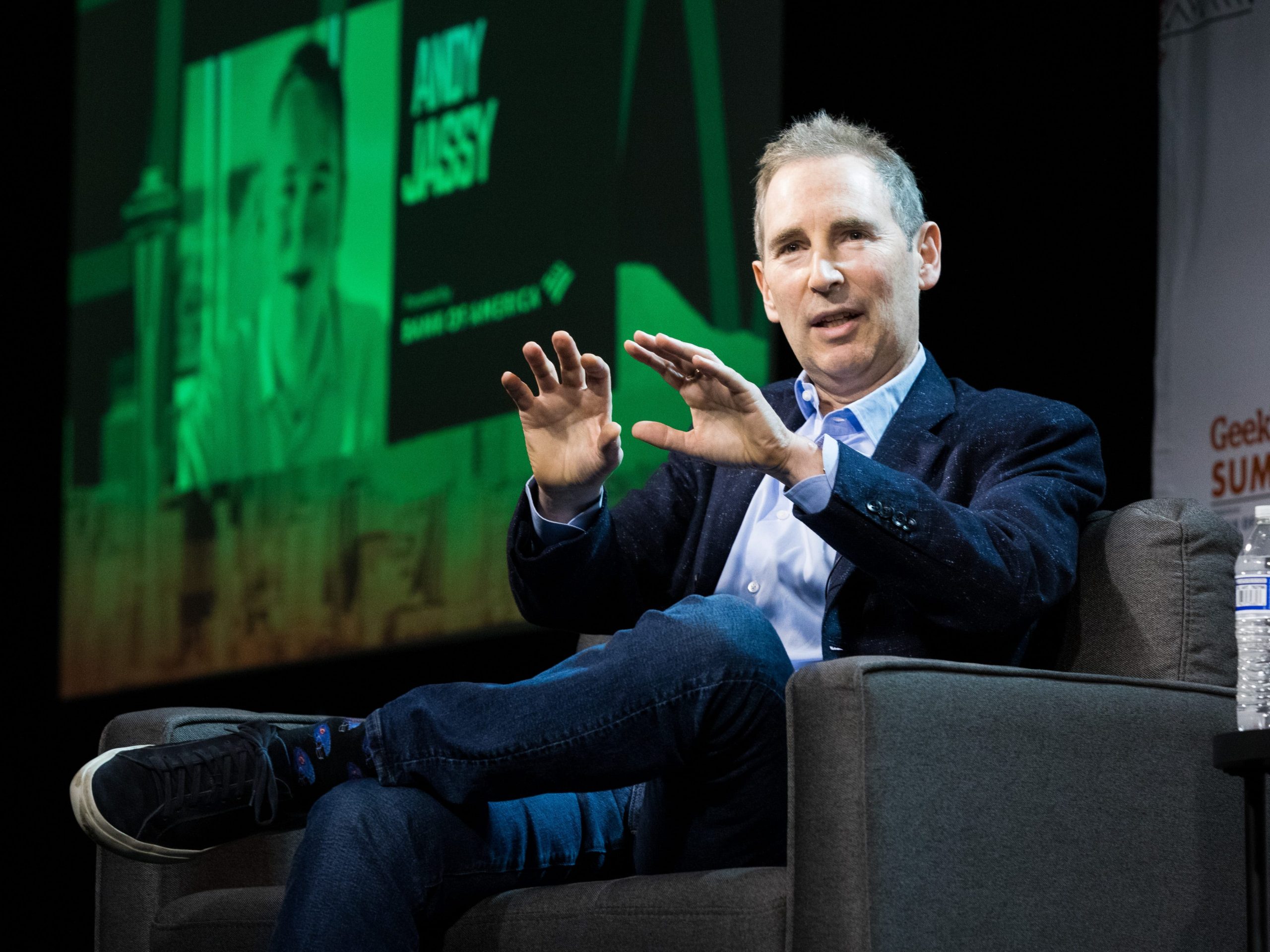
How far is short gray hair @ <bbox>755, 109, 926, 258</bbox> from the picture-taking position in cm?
199

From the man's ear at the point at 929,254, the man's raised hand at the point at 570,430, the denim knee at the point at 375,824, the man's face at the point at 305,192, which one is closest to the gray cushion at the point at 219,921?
the denim knee at the point at 375,824

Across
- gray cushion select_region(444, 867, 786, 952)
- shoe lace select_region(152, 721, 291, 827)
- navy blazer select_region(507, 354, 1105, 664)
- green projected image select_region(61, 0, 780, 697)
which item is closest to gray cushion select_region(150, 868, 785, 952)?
gray cushion select_region(444, 867, 786, 952)

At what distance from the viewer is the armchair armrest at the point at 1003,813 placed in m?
1.27

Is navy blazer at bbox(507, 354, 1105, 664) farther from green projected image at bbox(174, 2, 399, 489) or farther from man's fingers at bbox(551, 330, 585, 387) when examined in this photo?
green projected image at bbox(174, 2, 399, 489)

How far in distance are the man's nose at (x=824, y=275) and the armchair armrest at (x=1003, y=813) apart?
65 cm

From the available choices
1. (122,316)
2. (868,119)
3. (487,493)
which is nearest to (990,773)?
(868,119)

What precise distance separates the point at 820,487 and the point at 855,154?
66 cm

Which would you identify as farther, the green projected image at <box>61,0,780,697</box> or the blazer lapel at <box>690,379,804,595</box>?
the green projected image at <box>61,0,780,697</box>

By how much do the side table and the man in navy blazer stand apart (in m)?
0.24

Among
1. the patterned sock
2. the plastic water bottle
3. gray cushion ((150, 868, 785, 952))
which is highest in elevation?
the plastic water bottle

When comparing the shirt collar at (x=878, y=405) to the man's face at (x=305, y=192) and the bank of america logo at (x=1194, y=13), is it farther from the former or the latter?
the man's face at (x=305, y=192)

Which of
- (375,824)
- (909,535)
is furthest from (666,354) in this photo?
(375,824)

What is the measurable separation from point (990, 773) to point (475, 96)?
2.51 meters

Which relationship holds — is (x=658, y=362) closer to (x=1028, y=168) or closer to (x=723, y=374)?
(x=723, y=374)
